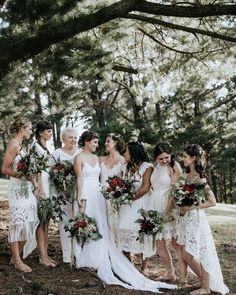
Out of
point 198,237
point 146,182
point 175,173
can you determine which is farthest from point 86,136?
point 198,237

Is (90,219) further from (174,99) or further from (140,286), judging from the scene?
(174,99)

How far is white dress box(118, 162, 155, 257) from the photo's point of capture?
5.71 m

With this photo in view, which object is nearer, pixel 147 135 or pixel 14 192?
pixel 14 192

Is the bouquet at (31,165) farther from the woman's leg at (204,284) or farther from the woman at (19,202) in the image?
the woman's leg at (204,284)

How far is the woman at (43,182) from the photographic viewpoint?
19.3ft

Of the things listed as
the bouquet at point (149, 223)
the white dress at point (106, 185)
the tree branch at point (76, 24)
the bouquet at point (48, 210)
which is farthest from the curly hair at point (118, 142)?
the tree branch at point (76, 24)

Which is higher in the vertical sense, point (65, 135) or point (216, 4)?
point (216, 4)

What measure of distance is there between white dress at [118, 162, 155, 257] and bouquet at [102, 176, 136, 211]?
115 millimetres

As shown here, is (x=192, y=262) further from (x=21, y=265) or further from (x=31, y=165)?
(x=31, y=165)

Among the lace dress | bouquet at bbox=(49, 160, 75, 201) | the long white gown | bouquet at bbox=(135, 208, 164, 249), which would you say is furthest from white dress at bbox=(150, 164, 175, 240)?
bouquet at bbox=(49, 160, 75, 201)

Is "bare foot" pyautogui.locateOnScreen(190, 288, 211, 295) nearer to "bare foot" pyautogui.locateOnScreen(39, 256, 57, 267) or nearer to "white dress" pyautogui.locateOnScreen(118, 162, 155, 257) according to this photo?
"white dress" pyautogui.locateOnScreen(118, 162, 155, 257)

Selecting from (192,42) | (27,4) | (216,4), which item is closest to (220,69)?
(192,42)

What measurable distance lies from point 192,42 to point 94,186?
11.0 feet

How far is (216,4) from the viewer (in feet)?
19.2
